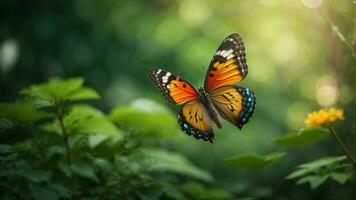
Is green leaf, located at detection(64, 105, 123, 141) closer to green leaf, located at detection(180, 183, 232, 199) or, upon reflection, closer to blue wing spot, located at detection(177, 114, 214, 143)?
blue wing spot, located at detection(177, 114, 214, 143)

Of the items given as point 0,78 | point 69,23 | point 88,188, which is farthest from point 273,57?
point 88,188

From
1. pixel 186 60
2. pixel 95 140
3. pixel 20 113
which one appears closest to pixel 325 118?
pixel 95 140

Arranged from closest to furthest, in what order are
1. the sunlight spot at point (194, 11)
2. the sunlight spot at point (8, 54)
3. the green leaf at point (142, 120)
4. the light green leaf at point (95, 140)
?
the light green leaf at point (95, 140), the green leaf at point (142, 120), the sunlight spot at point (8, 54), the sunlight spot at point (194, 11)

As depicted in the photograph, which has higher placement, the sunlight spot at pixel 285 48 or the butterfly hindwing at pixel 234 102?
the sunlight spot at pixel 285 48

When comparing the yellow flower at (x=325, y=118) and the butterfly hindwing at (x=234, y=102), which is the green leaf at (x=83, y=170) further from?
the yellow flower at (x=325, y=118)

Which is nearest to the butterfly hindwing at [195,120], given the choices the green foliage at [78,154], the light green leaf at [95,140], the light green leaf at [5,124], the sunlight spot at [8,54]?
the green foliage at [78,154]

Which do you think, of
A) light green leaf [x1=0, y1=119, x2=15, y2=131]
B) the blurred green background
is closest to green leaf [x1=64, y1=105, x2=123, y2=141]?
light green leaf [x1=0, y1=119, x2=15, y2=131]

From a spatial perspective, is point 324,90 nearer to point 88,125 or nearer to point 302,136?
point 302,136
